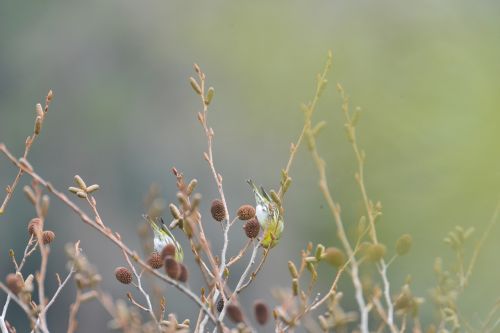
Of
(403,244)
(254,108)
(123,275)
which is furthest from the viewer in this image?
(254,108)

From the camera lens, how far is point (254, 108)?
5516mm

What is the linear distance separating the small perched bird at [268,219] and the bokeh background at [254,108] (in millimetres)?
3187

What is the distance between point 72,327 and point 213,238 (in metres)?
4.45

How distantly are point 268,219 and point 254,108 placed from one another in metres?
4.67

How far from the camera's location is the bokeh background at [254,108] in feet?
14.5

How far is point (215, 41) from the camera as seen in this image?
18.9 ft

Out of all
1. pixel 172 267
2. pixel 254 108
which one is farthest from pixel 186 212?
pixel 254 108

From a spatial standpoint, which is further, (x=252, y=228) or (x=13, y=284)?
(x=252, y=228)

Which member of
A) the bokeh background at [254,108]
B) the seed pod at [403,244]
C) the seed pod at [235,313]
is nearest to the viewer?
the seed pod at [235,313]

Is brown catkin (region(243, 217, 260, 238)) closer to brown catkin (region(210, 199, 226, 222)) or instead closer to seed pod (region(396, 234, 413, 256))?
brown catkin (region(210, 199, 226, 222))

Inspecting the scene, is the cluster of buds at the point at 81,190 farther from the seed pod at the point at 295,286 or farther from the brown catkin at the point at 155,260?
the seed pod at the point at 295,286

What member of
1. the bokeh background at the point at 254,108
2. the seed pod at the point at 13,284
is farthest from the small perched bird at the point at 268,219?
the bokeh background at the point at 254,108

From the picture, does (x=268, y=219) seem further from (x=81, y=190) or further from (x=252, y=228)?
(x=81, y=190)

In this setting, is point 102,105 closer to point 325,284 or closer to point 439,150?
point 325,284
